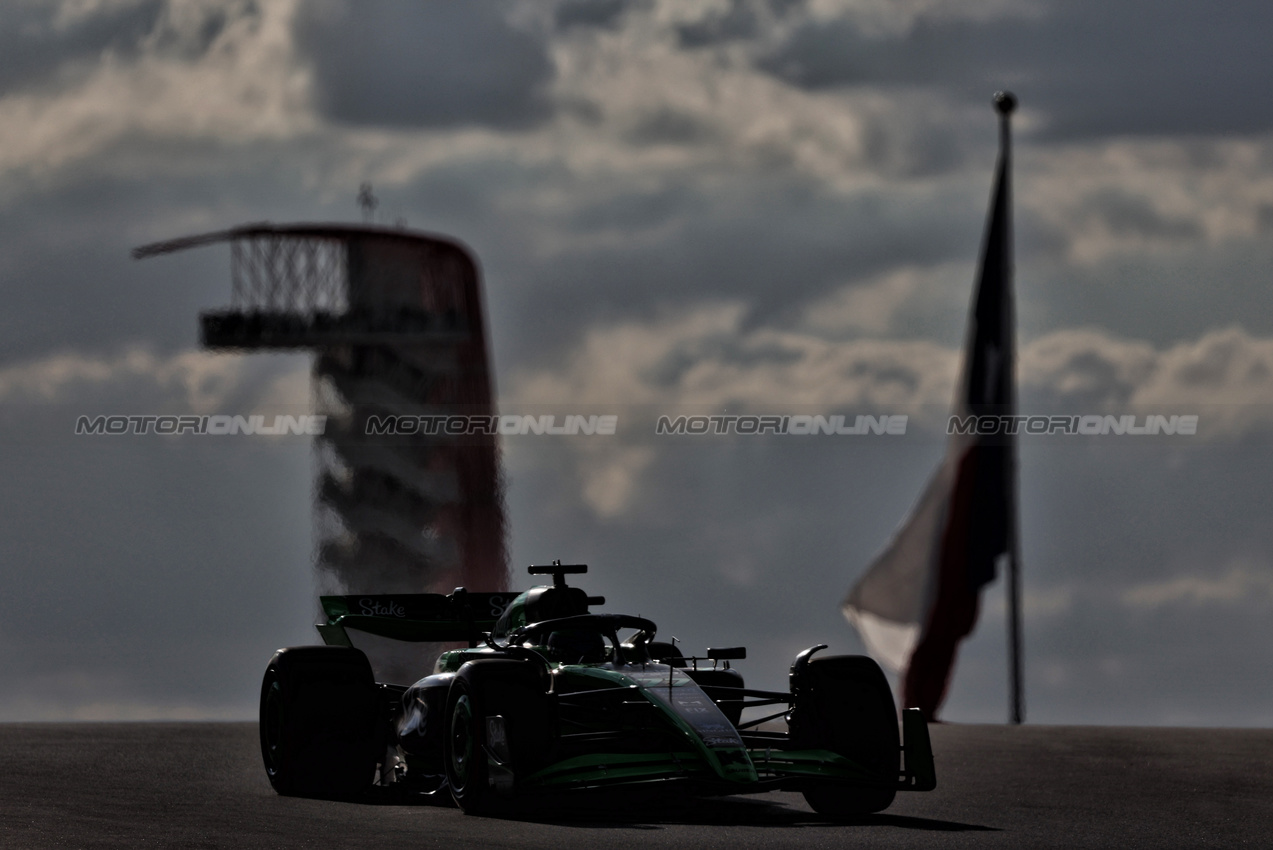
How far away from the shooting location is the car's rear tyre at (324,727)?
60.8 ft

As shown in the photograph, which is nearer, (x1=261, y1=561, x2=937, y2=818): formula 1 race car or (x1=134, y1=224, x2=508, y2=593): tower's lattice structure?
(x1=261, y1=561, x2=937, y2=818): formula 1 race car

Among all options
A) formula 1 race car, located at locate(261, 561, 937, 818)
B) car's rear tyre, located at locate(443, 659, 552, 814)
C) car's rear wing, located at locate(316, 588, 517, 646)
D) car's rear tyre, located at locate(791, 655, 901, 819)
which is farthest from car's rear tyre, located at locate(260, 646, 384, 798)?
car's rear tyre, located at locate(791, 655, 901, 819)

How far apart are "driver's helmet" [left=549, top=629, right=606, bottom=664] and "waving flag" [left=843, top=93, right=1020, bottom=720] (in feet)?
54.3

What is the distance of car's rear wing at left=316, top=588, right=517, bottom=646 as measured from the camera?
68.3 ft

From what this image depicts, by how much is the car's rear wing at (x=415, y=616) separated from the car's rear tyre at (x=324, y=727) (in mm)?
1775

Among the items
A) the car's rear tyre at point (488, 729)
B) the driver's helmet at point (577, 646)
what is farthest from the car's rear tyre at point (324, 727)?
the car's rear tyre at point (488, 729)

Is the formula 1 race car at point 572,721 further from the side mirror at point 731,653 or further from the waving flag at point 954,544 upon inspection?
the waving flag at point 954,544

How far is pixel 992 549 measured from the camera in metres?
34.6

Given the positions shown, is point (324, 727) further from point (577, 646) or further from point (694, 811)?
point (694, 811)

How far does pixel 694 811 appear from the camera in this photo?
16.7m

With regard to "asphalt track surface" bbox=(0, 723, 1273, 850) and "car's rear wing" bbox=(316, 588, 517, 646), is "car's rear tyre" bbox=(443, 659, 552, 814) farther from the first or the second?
"car's rear wing" bbox=(316, 588, 517, 646)

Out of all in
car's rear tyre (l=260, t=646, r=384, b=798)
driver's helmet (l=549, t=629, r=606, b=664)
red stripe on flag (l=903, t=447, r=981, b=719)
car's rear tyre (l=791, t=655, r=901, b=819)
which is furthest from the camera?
red stripe on flag (l=903, t=447, r=981, b=719)

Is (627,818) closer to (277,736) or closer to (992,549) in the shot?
(277,736)

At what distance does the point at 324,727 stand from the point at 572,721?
103 inches
